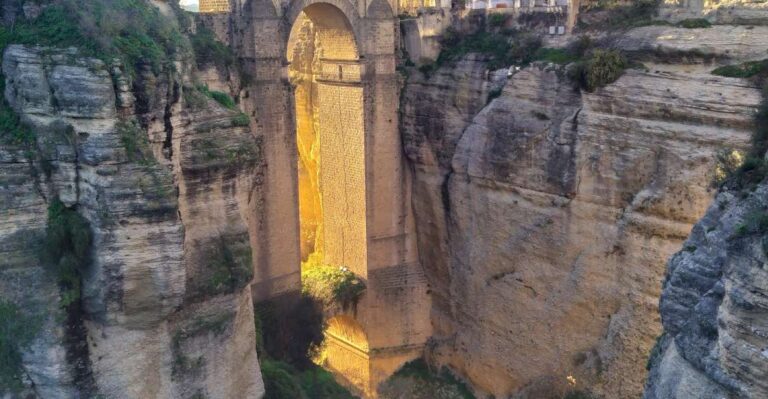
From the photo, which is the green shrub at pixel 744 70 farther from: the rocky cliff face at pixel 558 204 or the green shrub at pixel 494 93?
the green shrub at pixel 494 93

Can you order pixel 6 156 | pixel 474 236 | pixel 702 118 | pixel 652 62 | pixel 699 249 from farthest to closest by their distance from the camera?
1. pixel 474 236
2. pixel 652 62
3. pixel 702 118
4. pixel 6 156
5. pixel 699 249

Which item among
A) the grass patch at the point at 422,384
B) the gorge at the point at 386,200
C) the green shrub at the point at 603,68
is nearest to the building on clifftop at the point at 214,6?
the gorge at the point at 386,200

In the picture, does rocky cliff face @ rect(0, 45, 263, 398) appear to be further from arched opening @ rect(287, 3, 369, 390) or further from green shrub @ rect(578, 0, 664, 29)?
green shrub @ rect(578, 0, 664, 29)

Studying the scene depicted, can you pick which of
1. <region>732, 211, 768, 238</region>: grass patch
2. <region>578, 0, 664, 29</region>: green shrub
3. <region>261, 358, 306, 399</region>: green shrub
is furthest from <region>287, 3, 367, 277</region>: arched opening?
<region>732, 211, 768, 238</region>: grass patch

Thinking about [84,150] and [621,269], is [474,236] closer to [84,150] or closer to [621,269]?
[621,269]

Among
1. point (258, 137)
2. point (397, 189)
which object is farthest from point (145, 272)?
point (397, 189)

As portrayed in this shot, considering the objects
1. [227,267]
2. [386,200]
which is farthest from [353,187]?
[227,267]

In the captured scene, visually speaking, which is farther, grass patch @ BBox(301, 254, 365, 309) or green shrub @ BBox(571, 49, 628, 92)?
grass patch @ BBox(301, 254, 365, 309)
